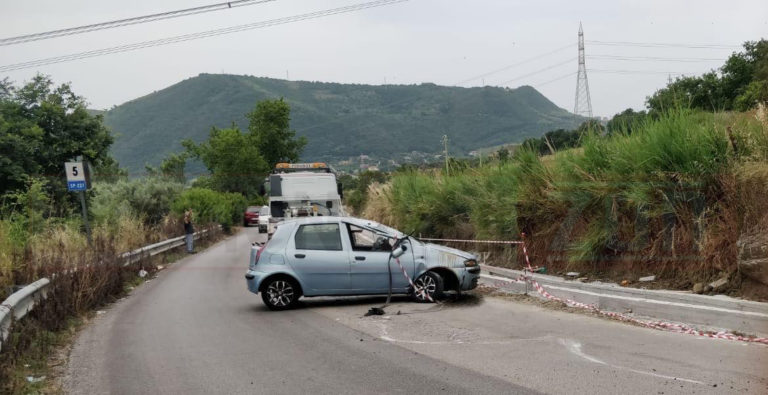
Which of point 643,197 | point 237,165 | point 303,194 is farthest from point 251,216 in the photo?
point 643,197

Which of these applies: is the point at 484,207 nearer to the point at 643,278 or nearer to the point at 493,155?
the point at 493,155

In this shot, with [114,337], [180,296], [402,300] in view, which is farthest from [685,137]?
[180,296]

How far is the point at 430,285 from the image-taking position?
13.0 metres

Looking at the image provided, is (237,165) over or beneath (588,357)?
over

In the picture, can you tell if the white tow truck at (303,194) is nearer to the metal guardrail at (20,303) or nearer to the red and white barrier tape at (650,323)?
the red and white barrier tape at (650,323)

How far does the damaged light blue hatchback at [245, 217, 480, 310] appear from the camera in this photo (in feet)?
41.9

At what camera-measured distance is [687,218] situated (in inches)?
433

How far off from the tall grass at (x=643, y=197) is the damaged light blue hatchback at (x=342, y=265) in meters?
2.32

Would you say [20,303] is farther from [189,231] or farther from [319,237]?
[189,231]

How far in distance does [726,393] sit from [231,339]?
6406 mm

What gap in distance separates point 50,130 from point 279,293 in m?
→ 24.7

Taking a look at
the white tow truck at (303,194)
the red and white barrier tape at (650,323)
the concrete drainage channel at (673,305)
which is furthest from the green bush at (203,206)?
the concrete drainage channel at (673,305)

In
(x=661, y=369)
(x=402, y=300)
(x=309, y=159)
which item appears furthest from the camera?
(x=309, y=159)

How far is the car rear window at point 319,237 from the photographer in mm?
12953
